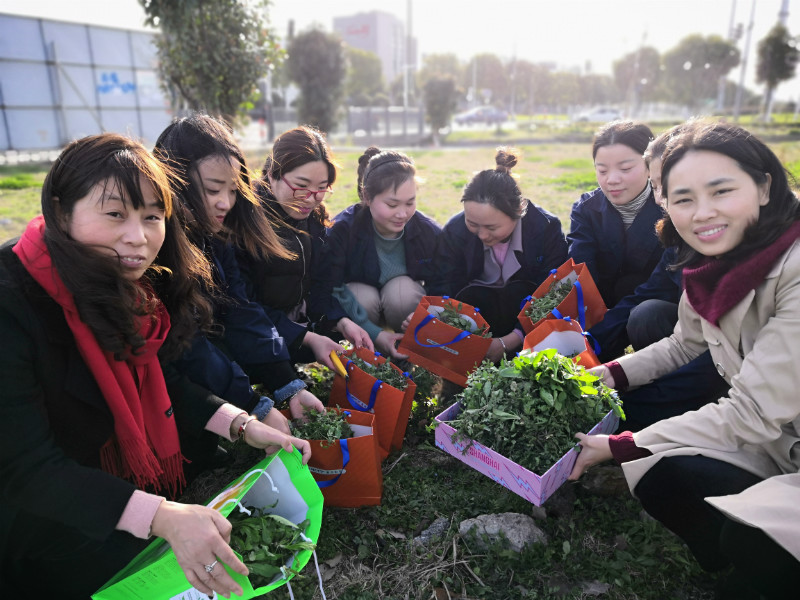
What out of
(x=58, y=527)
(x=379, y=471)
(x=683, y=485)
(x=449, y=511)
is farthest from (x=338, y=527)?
(x=683, y=485)

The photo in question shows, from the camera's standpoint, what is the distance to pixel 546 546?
84.7 inches

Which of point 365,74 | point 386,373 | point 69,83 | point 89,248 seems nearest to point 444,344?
point 386,373

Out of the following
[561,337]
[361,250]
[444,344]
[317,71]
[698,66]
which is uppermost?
[698,66]

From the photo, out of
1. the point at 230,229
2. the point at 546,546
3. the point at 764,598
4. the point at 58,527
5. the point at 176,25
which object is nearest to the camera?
the point at 764,598

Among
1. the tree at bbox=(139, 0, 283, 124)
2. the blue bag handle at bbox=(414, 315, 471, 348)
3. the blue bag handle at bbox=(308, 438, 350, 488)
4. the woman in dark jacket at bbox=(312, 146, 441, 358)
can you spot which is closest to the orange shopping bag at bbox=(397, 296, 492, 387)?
the blue bag handle at bbox=(414, 315, 471, 348)

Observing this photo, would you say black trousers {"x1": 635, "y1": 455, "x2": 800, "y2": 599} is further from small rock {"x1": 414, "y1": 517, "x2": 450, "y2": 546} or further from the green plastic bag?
the green plastic bag

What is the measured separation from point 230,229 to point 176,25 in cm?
633

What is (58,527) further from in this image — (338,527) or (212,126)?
(212,126)

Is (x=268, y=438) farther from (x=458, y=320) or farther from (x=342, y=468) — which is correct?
(x=458, y=320)

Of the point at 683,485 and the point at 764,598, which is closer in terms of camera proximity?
the point at 764,598

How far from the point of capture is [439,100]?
23203 millimetres

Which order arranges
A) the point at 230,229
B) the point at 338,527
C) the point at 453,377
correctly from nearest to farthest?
the point at 338,527
the point at 230,229
the point at 453,377

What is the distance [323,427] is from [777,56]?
34.2 meters

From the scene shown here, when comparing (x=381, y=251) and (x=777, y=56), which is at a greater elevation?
(x=777, y=56)
